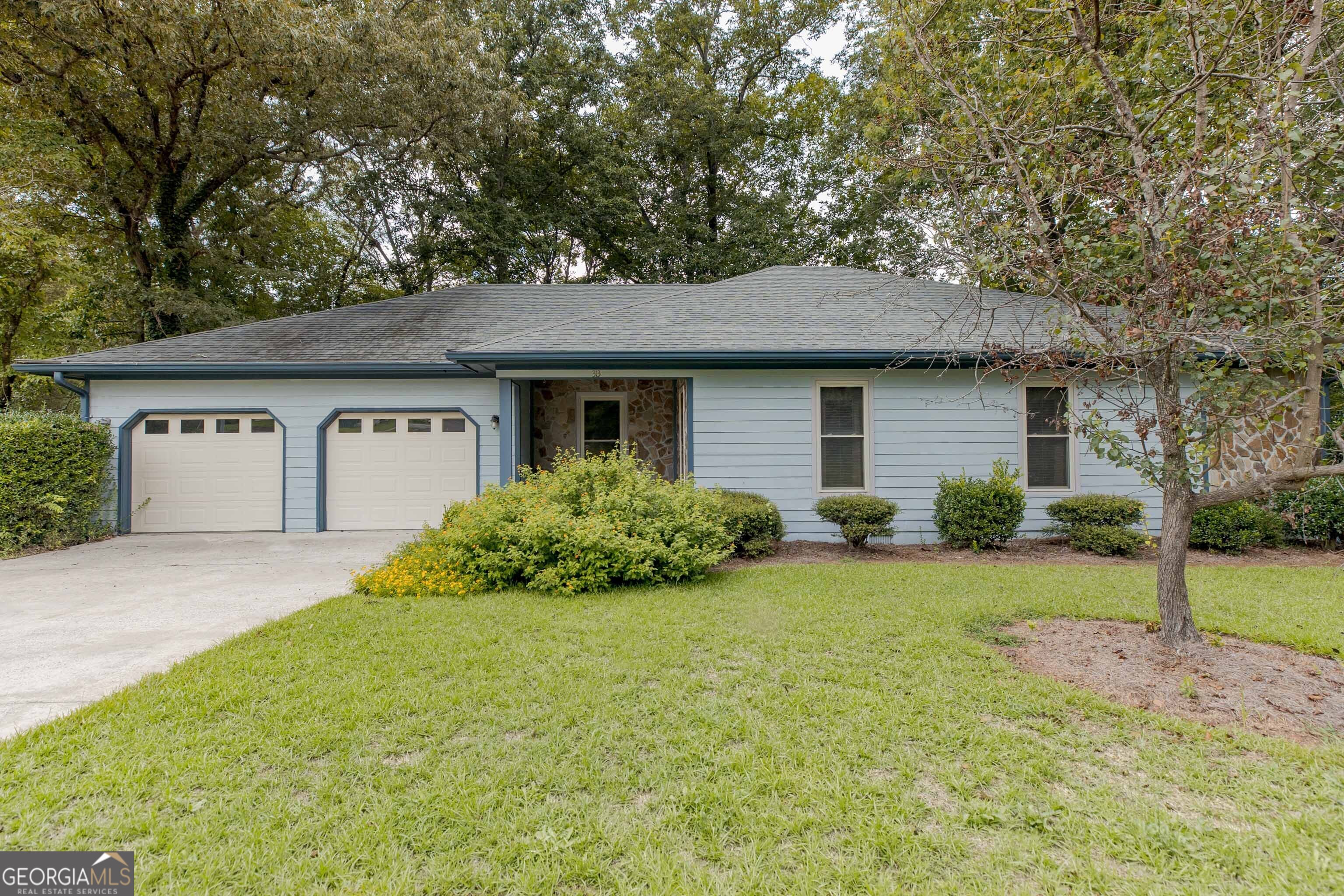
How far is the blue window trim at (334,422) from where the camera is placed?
8.72 metres

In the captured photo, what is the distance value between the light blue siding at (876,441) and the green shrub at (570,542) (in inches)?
69.0

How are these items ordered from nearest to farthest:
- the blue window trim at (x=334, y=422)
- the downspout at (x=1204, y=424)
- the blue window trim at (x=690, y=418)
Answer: the downspout at (x=1204, y=424) → the blue window trim at (x=690, y=418) → the blue window trim at (x=334, y=422)

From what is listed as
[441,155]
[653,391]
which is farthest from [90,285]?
[653,391]

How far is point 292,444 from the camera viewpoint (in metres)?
8.70

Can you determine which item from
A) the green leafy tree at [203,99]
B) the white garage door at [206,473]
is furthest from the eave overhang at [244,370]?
the green leafy tree at [203,99]

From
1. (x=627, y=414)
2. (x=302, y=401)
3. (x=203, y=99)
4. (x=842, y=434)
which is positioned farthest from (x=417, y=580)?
(x=203, y=99)

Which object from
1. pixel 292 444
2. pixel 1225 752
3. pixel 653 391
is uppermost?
pixel 653 391

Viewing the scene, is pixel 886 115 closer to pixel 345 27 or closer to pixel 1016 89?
pixel 1016 89

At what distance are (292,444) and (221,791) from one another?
7.79 metres

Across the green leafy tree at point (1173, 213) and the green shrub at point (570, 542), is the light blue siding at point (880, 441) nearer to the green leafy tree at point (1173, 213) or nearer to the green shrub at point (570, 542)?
the green shrub at point (570, 542)

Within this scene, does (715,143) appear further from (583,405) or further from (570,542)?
(570,542)

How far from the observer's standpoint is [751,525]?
21.9 ft

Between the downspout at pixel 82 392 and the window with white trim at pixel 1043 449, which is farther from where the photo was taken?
the downspout at pixel 82 392

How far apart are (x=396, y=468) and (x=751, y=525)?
225 inches
